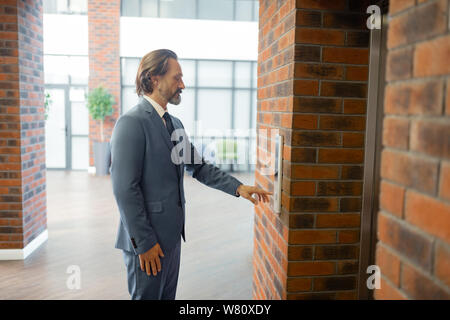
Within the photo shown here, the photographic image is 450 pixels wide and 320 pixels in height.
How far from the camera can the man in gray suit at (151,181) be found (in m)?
1.95

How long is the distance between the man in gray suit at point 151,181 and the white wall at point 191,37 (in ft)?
26.5

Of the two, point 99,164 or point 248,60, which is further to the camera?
Result: point 248,60

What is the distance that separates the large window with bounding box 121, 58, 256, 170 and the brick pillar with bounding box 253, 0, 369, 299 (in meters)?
8.63

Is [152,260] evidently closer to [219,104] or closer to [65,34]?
[219,104]

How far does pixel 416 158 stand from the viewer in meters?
0.75

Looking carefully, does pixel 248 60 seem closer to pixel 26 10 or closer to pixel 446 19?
pixel 26 10

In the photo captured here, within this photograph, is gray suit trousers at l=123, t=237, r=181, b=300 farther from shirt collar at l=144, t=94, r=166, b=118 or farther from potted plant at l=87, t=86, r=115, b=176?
potted plant at l=87, t=86, r=115, b=176

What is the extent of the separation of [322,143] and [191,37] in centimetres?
911

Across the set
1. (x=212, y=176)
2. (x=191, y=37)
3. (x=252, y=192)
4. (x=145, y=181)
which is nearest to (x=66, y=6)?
(x=191, y=37)

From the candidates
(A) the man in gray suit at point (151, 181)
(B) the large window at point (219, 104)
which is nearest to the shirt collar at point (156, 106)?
(A) the man in gray suit at point (151, 181)

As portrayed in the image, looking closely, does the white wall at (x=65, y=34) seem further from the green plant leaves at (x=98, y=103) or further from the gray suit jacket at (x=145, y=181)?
the gray suit jacket at (x=145, y=181)

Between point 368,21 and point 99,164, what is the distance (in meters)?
8.81

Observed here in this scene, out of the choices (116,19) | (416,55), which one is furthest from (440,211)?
(116,19)

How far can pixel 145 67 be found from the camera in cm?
214
